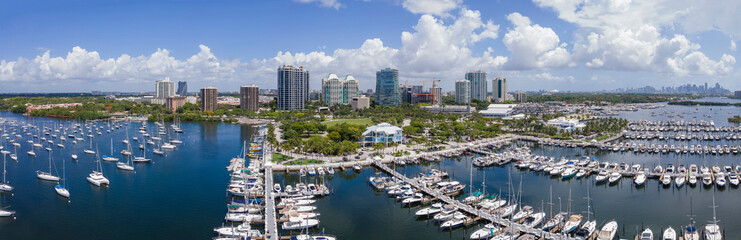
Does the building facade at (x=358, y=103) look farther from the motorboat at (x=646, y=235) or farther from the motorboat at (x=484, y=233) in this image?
the motorboat at (x=646, y=235)

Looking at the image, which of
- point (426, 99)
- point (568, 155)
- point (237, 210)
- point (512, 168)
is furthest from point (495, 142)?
point (426, 99)

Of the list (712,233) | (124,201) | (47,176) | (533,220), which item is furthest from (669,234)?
(47,176)

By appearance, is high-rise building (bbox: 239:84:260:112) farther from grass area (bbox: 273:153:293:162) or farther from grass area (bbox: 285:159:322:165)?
grass area (bbox: 285:159:322:165)

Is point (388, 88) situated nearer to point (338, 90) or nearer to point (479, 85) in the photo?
point (338, 90)

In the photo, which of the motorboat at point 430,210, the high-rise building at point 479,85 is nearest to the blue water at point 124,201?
the motorboat at point 430,210

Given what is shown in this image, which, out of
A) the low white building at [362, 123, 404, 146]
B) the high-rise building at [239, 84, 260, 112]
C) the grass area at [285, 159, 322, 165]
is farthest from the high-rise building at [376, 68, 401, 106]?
the grass area at [285, 159, 322, 165]
